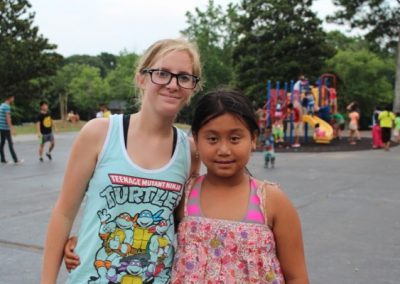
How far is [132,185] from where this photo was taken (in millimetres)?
1854

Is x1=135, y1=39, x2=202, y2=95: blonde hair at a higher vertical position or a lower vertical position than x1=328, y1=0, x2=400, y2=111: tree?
lower

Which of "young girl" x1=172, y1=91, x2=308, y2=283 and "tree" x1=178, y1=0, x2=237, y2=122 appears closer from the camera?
"young girl" x1=172, y1=91, x2=308, y2=283

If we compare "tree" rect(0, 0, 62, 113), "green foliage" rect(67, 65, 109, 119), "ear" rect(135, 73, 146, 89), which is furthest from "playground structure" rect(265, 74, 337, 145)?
"green foliage" rect(67, 65, 109, 119)

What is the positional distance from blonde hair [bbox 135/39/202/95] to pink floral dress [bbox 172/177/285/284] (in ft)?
2.01

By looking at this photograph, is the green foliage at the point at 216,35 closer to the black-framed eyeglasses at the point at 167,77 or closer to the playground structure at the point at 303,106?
the playground structure at the point at 303,106

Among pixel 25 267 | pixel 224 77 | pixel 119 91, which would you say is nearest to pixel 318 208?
pixel 25 267

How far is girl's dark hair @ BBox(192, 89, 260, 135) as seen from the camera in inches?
74.7

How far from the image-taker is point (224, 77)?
54.5 m

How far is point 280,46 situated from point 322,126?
1628 cm

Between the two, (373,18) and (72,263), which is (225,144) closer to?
(72,263)

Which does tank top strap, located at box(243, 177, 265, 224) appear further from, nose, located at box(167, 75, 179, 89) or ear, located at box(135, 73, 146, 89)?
ear, located at box(135, 73, 146, 89)

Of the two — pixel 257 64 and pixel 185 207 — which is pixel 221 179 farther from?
pixel 257 64

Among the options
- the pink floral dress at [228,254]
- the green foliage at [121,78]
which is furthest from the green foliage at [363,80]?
the pink floral dress at [228,254]

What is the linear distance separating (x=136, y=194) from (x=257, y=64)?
3526 cm
